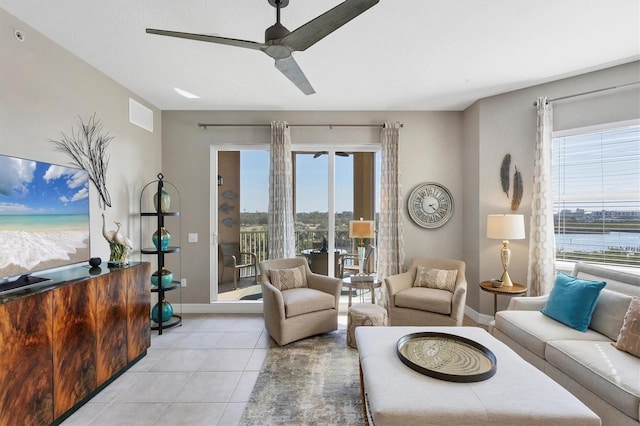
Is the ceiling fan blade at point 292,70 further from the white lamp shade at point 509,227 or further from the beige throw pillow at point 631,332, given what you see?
the beige throw pillow at point 631,332

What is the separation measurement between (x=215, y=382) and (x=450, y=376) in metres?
1.93

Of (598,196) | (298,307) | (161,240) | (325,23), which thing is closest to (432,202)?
(598,196)

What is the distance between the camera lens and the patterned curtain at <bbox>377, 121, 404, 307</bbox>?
4.11 metres

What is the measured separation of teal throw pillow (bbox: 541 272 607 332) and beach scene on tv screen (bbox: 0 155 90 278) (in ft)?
13.5

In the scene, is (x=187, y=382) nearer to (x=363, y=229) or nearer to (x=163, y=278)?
(x=163, y=278)

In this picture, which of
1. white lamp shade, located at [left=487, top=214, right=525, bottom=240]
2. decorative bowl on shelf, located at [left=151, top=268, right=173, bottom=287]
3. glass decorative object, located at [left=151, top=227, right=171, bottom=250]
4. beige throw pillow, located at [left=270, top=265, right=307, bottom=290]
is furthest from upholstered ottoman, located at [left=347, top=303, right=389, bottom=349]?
glass decorative object, located at [left=151, top=227, right=171, bottom=250]

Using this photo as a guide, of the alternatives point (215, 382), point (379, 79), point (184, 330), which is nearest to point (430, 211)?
point (379, 79)

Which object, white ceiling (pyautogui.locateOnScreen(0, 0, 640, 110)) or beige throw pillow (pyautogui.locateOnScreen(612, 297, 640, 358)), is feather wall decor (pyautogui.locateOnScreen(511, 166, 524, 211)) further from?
beige throw pillow (pyautogui.locateOnScreen(612, 297, 640, 358))

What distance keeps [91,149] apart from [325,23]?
271 centimetres

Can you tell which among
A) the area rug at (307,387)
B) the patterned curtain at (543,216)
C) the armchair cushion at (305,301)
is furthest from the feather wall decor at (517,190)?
the area rug at (307,387)

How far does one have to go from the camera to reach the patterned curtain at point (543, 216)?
3.29m

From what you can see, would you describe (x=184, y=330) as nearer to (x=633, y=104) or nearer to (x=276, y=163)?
(x=276, y=163)

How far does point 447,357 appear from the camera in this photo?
1.87m

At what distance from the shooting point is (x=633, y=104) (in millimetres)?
2877
